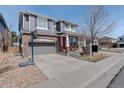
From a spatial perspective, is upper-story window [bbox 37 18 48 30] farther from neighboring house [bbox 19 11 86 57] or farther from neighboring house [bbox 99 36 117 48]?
neighboring house [bbox 99 36 117 48]

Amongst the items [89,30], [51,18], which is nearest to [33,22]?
[51,18]

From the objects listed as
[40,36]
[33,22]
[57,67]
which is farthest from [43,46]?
[57,67]

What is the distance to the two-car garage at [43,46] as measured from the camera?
19870 millimetres

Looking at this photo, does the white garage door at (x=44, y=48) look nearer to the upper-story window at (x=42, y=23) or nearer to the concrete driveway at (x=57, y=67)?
the upper-story window at (x=42, y=23)

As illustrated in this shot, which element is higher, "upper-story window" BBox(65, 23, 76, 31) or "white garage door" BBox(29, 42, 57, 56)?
"upper-story window" BBox(65, 23, 76, 31)

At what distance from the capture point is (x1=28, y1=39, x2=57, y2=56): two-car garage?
19870 millimetres

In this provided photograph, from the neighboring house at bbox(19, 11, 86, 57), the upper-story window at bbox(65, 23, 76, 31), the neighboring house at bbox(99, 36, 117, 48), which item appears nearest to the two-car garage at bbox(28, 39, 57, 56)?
the neighboring house at bbox(19, 11, 86, 57)

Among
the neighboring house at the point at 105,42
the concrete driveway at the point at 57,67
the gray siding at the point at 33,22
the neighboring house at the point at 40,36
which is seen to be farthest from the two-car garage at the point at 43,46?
the neighboring house at the point at 105,42

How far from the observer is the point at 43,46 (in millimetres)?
20781

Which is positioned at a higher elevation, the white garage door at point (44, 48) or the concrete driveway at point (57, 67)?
the white garage door at point (44, 48)
